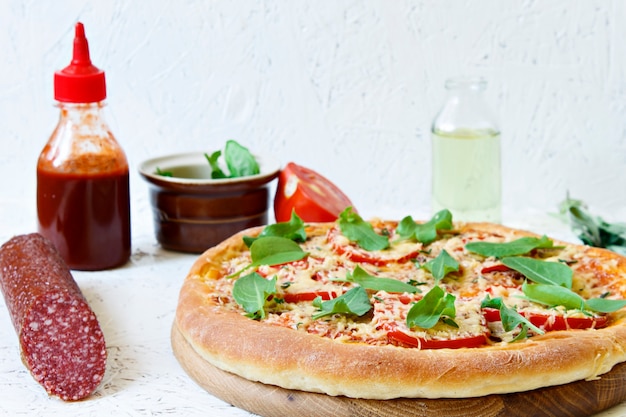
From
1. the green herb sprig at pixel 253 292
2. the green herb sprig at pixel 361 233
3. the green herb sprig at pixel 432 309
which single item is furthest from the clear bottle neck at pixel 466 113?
the green herb sprig at pixel 432 309

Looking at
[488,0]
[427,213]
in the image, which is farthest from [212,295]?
[488,0]

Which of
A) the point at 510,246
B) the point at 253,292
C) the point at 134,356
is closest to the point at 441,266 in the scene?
the point at 510,246

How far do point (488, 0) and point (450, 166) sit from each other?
0.80 m

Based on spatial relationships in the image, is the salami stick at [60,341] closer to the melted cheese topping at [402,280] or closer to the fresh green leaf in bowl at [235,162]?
the melted cheese topping at [402,280]

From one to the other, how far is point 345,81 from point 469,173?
829 millimetres

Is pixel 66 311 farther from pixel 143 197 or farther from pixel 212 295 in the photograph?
pixel 143 197

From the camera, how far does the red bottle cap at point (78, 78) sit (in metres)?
2.85

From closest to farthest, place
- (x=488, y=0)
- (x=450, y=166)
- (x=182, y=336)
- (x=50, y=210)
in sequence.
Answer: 1. (x=182, y=336)
2. (x=50, y=210)
3. (x=450, y=166)
4. (x=488, y=0)

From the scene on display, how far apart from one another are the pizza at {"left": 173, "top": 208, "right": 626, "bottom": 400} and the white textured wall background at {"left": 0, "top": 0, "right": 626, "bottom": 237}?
117 cm

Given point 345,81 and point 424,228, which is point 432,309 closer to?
point 424,228

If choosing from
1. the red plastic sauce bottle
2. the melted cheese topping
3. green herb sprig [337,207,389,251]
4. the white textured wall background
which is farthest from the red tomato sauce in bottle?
the white textured wall background

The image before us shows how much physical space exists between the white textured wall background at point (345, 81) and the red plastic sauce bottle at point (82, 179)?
847 millimetres

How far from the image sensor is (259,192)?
3256mm

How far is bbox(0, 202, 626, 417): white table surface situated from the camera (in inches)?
83.3
